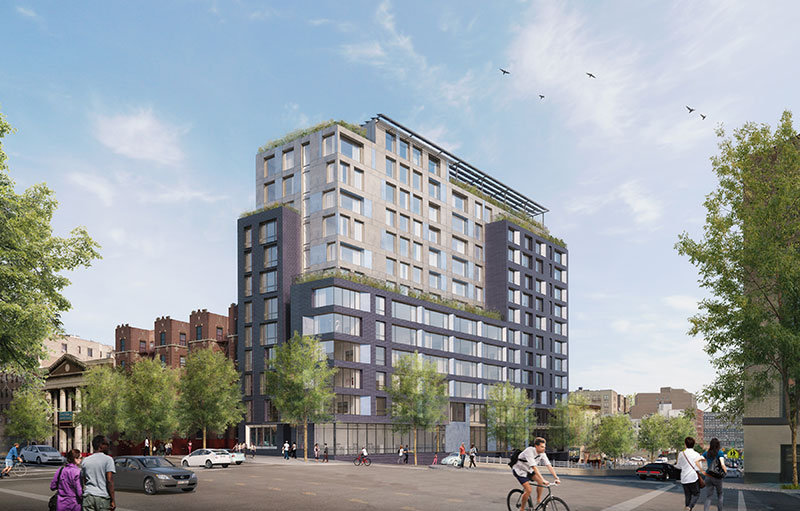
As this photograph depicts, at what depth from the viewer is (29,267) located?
30.6 metres

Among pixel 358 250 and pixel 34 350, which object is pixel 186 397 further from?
pixel 34 350

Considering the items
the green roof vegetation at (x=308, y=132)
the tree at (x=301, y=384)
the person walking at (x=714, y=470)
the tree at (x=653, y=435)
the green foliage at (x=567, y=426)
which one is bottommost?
the tree at (x=653, y=435)

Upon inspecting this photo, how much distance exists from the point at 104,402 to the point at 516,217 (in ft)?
222

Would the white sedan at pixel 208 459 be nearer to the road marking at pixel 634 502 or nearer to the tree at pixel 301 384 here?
the tree at pixel 301 384

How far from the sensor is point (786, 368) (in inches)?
1364

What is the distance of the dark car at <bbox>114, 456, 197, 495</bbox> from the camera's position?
27.0 meters

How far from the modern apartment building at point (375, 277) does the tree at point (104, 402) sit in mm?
16231

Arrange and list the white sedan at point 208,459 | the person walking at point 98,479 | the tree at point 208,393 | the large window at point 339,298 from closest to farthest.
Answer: the person walking at point 98,479 < the white sedan at point 208,459 < the tree at point 208,393 < the large window at point 339,298

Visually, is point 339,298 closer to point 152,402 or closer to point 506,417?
point 152,402

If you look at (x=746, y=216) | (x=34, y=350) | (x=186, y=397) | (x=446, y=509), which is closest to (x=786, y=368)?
(x=746, y=216)

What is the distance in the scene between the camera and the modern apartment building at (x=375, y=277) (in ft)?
251

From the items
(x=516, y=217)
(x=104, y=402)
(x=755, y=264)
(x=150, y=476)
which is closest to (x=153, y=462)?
(x=150, y=476)

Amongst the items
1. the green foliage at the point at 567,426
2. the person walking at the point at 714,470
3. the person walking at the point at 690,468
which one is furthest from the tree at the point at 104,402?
the person walking at the point at 714,470

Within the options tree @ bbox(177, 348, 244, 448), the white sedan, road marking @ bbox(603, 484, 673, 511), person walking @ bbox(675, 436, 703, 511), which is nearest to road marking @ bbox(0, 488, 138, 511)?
road marking @ bbox(603, 484, 673, 511)
